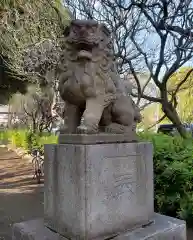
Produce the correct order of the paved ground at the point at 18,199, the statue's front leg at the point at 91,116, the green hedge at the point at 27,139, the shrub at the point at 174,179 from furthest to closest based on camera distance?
the green hedge at the point at 27,139
the paved ground at the point at 18,199
the shrub at the point at 174,179
the statue's front leg at the point at 91,116

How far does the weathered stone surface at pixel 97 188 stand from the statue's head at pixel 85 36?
0.86 m

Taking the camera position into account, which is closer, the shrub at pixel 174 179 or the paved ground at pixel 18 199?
the shrub at pixel 174 179

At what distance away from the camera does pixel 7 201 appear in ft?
19.2

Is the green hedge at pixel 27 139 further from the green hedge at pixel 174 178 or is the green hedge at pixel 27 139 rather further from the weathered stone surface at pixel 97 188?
the weathered stone surface at pixel 97 188

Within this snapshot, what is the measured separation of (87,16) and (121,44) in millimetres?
1264

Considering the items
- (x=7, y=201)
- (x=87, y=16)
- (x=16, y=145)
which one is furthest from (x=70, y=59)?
(x=16, y=145)

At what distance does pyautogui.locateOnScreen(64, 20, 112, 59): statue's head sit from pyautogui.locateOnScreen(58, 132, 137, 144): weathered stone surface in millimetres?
701

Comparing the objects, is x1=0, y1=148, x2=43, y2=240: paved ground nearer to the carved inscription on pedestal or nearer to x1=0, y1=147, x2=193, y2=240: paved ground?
x1=0, y1=147, x2=193, y2=240: paved ground

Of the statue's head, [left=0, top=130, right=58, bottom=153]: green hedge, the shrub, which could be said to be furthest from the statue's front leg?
[left=0, top=130, right=58, bottom=153]: green hedge

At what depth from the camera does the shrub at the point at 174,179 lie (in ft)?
12.9

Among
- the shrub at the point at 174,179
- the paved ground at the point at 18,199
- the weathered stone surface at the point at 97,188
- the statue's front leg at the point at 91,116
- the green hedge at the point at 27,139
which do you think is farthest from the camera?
A: the green hedge at the point at 27,139

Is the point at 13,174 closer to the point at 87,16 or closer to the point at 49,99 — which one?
the point at 49,99

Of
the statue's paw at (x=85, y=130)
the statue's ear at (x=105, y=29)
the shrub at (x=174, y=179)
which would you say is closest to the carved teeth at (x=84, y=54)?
the statue's ear at (x=105, y=29)

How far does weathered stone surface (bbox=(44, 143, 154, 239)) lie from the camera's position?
2.28 meters
